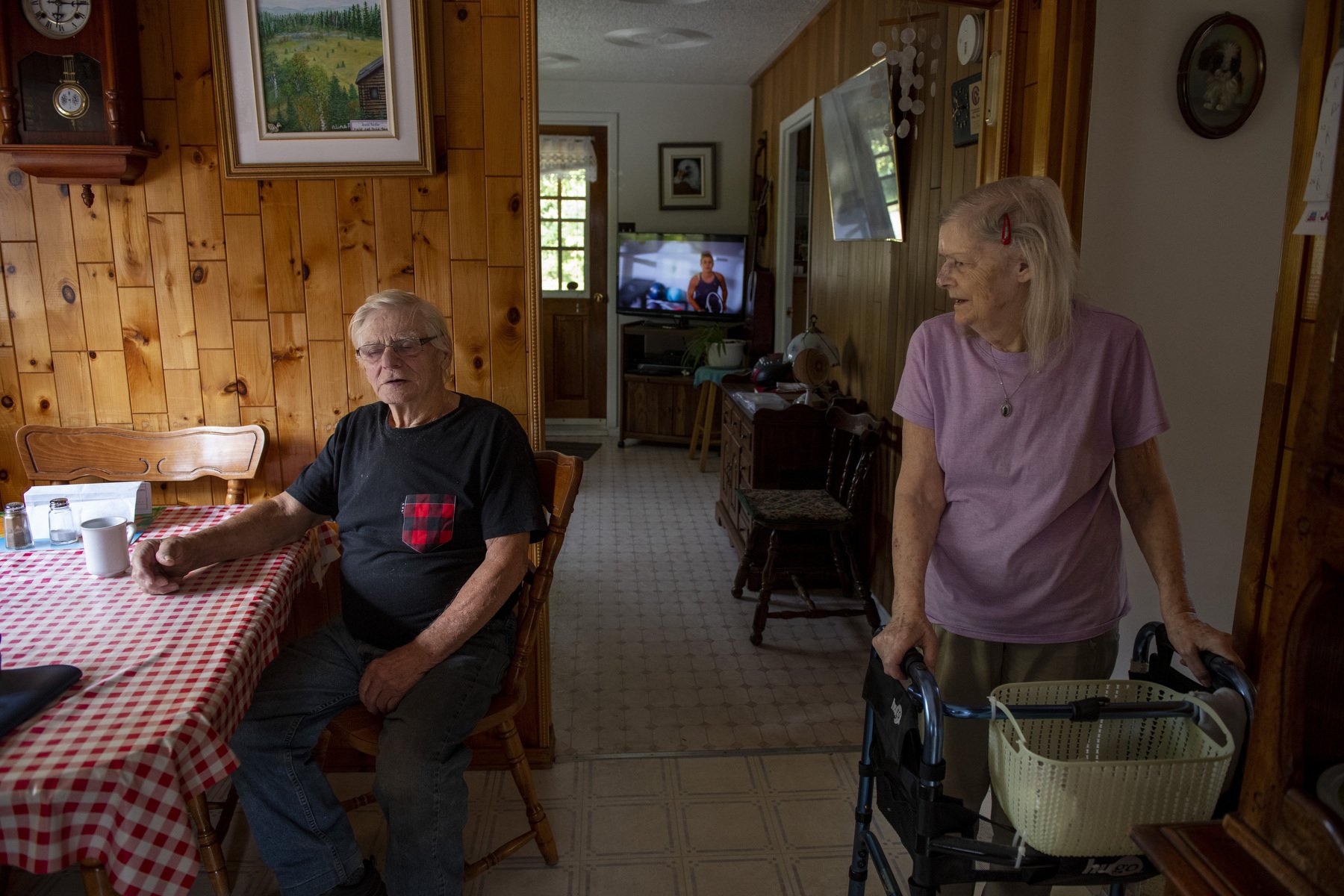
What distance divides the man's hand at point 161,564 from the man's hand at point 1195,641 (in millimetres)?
1613

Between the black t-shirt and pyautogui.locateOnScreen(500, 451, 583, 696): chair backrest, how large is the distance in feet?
0.25

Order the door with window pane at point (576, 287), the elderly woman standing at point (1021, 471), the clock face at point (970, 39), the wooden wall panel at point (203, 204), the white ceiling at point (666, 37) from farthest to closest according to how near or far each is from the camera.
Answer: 1. the door with window pane at point (576, 287)
2. the white ceiling at point (666, 37)
3. the clock face at point (970, 39)
4. the wooden wall panel at point (203, 204)
5. the elderly woman standing at point (1021, 471)

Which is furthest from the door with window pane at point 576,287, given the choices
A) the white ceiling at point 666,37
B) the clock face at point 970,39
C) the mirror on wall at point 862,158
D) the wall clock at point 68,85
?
the wall clock at point 68,85

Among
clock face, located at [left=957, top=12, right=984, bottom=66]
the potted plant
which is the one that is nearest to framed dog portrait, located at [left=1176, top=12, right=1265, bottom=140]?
clock face, located at [left=957, top=12, right=984, bottom=66]

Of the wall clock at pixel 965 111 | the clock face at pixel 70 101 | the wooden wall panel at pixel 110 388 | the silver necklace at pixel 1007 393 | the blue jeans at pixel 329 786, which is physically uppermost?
the wall clock at pixel 965 111

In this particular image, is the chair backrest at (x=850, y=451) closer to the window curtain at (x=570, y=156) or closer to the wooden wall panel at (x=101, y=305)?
the wooden wall panel at (x=101, y=305)

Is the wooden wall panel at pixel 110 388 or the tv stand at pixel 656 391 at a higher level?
the wooden wall panel at pixel 110 388

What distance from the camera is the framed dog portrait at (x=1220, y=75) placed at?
6.64 ft

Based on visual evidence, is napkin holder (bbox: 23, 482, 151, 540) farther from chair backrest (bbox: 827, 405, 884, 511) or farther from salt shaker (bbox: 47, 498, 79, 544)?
chair backrest (bbox: 827, 405, 884, 511)

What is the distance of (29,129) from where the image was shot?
6.53 ft

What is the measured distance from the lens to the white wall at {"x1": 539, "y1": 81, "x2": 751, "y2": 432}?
6.63 metres

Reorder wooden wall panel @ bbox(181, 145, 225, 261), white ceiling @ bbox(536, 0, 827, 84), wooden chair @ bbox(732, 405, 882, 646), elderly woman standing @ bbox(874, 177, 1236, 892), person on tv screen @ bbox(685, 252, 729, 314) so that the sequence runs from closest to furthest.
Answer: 1. elderly woman standing @ bbox(874, 177, 1236, 892)
2. wooden wall panel @ bbox(181, 145, 225, 261)
3. wooden chair @ bbox(732, 405, 882, 646)
4. white ceiling @ bbox(536, 0, 827, 84)
5. person on tv screen @ bbox(685, 252, 729, 314)

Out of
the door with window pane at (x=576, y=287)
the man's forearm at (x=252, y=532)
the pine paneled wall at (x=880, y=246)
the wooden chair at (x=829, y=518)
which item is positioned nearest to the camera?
the man's forearm at (x=252, y=532)

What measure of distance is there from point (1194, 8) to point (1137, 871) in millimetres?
1775
